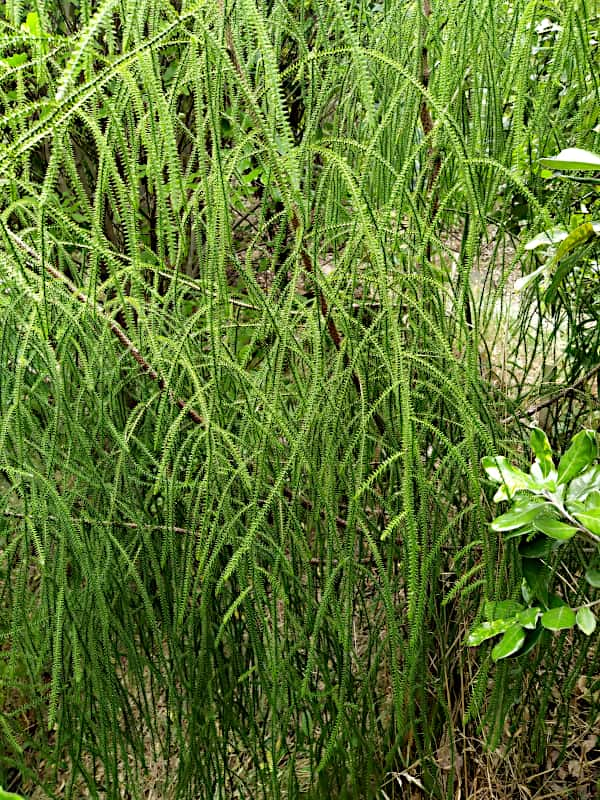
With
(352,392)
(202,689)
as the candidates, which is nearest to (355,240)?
(352,392)

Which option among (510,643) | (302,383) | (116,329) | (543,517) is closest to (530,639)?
(510,643)

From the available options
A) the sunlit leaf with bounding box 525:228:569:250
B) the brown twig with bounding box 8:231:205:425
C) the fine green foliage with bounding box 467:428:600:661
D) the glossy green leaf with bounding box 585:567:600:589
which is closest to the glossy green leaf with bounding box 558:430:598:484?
the fine green foliage with bounding box 467:428:600:661

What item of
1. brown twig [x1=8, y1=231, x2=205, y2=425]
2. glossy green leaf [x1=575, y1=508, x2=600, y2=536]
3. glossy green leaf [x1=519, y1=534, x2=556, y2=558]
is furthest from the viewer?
brown twig [x1=8, y1=231, x2=205, y2=425]

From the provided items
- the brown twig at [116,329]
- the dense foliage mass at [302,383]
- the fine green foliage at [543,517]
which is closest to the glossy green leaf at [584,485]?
the fine green foliage at [543,517]

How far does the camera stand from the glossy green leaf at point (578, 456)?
825 mm

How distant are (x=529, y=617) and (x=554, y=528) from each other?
4.3 inches

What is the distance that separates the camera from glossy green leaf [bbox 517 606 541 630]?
2.79 ft

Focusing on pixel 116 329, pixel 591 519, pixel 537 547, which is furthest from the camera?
pixel 116 329

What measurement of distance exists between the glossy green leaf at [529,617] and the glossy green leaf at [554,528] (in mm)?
92

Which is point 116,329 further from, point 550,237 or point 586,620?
point 586,620

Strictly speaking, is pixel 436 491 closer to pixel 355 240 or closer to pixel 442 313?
pixel 442 313

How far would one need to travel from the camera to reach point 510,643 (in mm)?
858

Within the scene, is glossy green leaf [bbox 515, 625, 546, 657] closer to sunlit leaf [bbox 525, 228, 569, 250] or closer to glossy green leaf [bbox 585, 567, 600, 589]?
glossy green leaf [bbox 585, 567, 600, 589]

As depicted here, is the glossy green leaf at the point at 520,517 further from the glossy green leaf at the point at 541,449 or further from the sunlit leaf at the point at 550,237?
the sunlit leaf at the point at 550,237
